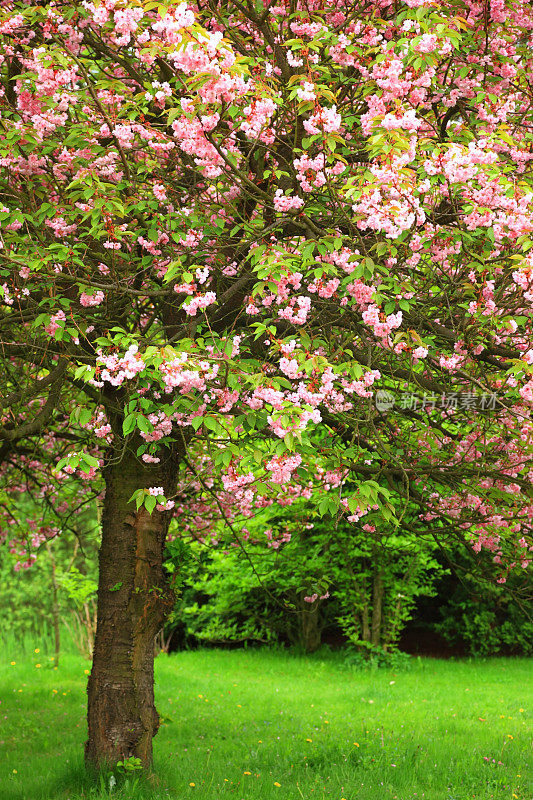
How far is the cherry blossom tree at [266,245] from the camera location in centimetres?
385

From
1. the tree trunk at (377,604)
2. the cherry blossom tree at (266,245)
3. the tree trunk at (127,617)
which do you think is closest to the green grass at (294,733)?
the tree trunk at (127,617)

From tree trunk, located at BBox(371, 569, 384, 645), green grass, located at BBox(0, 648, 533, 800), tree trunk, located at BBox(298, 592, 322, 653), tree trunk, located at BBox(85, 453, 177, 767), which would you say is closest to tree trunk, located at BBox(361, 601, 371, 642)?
tree trunk, located at BBox(371, 569, 384, 645)

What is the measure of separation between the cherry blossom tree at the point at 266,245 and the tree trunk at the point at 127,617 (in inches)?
0.8

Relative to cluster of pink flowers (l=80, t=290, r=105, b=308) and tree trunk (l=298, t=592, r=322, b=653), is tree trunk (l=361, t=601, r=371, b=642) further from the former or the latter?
cluster of pink flowers (l=80, t=290, r=105, b=308)

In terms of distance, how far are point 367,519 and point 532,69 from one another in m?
3.66

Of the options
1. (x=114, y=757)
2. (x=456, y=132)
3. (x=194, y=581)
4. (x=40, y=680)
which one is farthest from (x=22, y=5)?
(x=194, y=581)

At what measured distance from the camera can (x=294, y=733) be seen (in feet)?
25.2

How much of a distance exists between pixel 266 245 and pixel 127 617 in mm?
3233

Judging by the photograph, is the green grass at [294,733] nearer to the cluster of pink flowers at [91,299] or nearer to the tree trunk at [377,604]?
the tree trunk at [377,604]

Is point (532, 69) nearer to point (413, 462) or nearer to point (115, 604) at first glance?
point (413, 462)

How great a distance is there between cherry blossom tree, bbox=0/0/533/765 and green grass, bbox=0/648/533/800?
32.8 inches

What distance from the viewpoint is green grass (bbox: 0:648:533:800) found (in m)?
5.68

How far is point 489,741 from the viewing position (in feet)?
24.0

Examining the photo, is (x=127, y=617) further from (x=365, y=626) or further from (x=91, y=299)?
(x=365, y=626)
